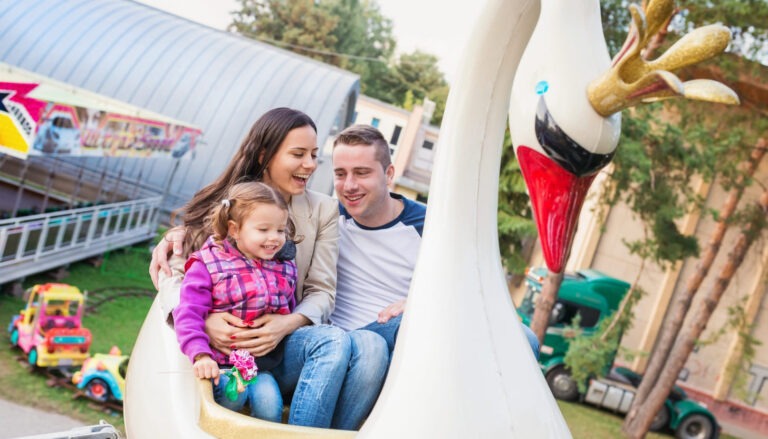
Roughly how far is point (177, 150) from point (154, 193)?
95.4 inches

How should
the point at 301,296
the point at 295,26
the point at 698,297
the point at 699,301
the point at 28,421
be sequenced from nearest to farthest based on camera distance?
the point at 301,296 → the point at 28,421 → the point at 699,301 → the point at 698,297 → the point at 295,26

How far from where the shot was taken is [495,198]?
1765 mm

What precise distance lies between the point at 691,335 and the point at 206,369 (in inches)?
280

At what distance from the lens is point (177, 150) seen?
913 cm

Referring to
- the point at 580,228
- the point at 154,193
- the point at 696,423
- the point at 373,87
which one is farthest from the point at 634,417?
the point at 373,87

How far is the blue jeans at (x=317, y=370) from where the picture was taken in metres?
1.81

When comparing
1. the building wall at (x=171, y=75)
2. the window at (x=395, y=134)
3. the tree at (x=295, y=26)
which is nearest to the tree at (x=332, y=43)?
the tree at (x=295, y=26)

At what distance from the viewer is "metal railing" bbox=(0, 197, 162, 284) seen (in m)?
6.78

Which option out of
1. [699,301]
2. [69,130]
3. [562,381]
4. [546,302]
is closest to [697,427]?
[562,381]

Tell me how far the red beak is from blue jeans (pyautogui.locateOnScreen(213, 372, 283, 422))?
73 centimetres

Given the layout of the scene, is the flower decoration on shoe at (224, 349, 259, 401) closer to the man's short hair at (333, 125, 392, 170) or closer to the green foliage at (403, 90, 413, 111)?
the man's short hair at (333, 125, 392, 170)

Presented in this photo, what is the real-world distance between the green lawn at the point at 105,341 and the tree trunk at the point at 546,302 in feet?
3.94

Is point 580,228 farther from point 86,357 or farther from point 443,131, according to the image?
point 443,131

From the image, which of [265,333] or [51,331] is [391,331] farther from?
[51,331]
